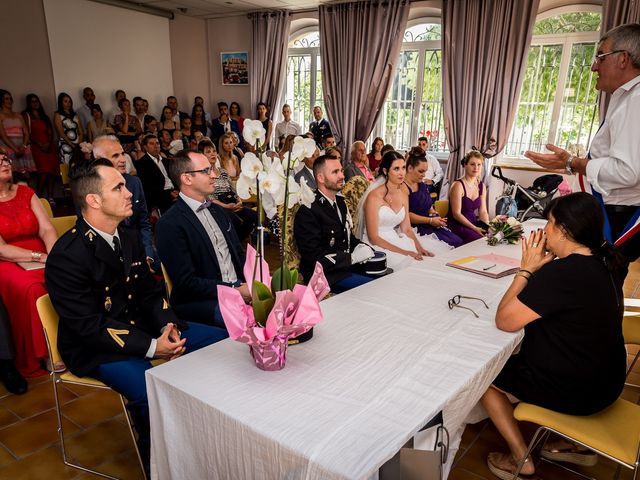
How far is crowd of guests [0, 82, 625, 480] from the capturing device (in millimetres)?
1603

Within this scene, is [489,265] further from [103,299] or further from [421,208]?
[103,299]

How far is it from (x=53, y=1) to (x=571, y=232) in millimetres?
7979

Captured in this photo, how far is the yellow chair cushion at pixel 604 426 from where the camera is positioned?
144cm

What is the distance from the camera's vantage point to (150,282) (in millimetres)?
2102

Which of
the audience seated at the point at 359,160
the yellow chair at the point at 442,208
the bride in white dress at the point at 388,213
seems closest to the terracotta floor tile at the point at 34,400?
the bride in white dress at the point at 388,213

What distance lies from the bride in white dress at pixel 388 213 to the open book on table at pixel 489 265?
60cm

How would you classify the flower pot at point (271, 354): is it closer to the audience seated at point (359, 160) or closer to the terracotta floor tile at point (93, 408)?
the terracotta floor tile at point (93, 408)

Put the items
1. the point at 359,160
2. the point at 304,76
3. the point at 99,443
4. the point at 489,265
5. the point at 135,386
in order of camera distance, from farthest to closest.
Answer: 1. the point at 304,76
2. the point at 359,160
3. the point at 489,265
4. the point at 99,443
5. the point at 135,386

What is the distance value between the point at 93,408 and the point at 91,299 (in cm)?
98

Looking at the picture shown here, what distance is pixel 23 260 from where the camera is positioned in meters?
2.62

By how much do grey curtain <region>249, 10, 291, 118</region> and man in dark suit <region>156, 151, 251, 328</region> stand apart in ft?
21.9

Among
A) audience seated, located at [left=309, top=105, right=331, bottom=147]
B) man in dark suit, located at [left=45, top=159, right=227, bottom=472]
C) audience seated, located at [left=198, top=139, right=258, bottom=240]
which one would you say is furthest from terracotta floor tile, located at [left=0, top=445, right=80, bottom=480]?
audience seated, located at [left=309, top=105, right=331, bottom=147]

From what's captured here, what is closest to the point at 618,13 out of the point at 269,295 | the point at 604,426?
the point at 604,426

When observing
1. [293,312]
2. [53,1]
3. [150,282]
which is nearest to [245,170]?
[293,312]
